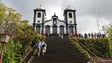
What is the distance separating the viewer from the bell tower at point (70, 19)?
73.1 meters

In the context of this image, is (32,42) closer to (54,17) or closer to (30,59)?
(30,59)

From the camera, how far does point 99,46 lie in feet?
131

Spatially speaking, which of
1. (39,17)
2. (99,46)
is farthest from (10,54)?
(39,17)

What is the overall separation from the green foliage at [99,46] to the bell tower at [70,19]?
104 feet

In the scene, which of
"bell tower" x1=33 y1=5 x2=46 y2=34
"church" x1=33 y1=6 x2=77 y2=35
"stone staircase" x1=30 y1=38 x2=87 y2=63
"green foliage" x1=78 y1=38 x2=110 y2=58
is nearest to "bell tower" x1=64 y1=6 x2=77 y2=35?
"church" x1=33 y1=6 x2=77 y2=35

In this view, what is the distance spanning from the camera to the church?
7194 centimetres

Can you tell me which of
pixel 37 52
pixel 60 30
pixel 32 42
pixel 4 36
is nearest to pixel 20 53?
pixel 32 42

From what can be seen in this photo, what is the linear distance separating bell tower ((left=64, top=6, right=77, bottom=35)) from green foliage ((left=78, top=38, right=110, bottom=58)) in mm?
31723

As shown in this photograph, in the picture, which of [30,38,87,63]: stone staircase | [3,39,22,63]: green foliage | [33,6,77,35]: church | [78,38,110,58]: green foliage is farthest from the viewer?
[33,6,77,35]: church

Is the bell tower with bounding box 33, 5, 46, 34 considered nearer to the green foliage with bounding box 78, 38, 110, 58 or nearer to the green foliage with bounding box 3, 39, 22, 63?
the green foliage with bounding box 78, 38, 110, 58

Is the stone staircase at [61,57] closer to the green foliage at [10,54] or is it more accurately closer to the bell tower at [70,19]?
the green foliage at [10,54]

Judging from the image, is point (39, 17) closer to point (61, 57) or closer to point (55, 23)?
point (55, 23)

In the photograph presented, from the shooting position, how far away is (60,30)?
72188 millimetres

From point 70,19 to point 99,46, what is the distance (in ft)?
121
